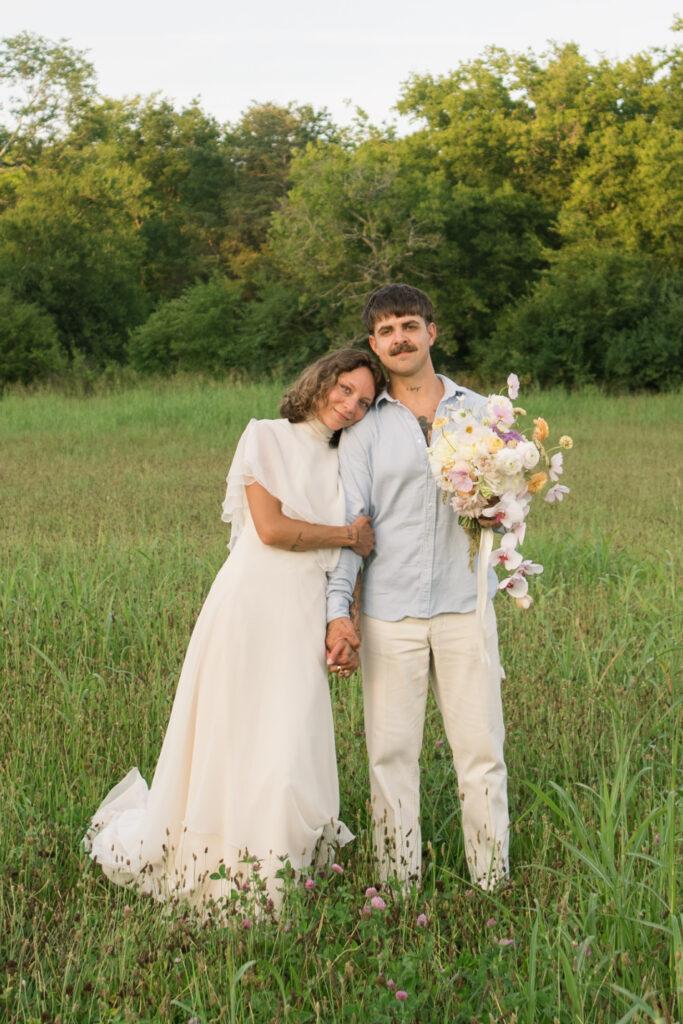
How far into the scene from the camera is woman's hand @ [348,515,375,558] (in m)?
3.35

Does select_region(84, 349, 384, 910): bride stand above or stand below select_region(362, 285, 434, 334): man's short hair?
below

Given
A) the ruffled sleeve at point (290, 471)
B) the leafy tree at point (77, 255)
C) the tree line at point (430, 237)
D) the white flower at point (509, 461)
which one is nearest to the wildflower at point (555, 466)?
the white flower at point (509, 461)

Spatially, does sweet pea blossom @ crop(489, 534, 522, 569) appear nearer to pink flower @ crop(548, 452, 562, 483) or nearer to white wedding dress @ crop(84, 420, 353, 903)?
pink flower @ crop(548, 452, 562, 483)

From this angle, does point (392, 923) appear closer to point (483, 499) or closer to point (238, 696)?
point (238, 696)

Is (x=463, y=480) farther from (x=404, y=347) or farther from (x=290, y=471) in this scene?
(x=290, y=471)

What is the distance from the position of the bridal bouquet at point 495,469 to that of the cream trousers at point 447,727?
12.6 inches

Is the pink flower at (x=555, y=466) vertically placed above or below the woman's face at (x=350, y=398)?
below

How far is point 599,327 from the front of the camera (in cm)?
2775

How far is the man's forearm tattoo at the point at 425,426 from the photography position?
3.38 m

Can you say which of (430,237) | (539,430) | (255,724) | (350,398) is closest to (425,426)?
(350,398)

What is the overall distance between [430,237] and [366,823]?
2492 centimetres

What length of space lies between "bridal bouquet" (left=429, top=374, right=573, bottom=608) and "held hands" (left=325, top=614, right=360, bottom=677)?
49 centimetres

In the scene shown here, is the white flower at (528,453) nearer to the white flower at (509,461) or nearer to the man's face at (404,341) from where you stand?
the white flower at (509,461)

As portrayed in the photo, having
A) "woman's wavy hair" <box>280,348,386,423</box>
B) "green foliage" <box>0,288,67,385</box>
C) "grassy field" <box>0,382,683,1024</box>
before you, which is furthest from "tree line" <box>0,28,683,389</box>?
"woman's wavy hair" <box>280,348,386,423</box>
